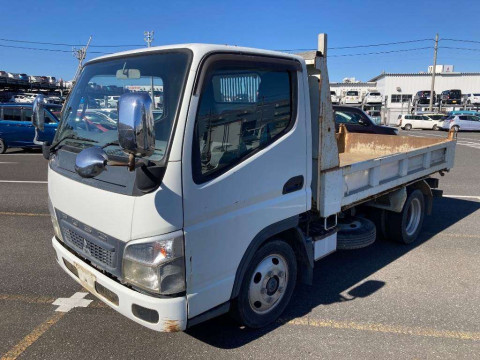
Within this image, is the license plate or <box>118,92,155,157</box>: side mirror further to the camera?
the license plate

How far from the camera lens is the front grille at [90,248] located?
8.14 feet

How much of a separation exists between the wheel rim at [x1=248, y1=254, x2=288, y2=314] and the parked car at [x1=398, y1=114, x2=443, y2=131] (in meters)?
35.6

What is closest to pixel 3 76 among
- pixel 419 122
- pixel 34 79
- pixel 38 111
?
pixel 34 79

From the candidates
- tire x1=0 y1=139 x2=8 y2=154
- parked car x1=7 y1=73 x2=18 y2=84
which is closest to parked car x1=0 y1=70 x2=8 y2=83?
parked car x1=7 y1=73 x2=18 y2=84

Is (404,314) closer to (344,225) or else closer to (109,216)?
(344,225)

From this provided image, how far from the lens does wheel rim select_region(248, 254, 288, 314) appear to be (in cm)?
294

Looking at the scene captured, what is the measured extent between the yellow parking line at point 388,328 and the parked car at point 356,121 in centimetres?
993

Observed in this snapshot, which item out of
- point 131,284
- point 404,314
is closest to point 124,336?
point 131,284

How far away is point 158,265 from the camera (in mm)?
2248

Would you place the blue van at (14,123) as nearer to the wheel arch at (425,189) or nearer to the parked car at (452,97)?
the wheel arch at (425,189)

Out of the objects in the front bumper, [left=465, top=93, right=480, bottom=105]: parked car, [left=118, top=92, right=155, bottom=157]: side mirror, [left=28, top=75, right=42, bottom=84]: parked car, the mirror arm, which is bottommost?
the front bumper

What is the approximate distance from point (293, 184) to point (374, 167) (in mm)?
1426

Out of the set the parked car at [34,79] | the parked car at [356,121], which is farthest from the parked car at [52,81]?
the parked car at [356,121]

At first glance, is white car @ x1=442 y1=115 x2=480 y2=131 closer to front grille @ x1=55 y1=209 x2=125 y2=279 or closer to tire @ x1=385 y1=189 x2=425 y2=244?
tire @ x1=385 y1=189 x2=425 y2=244
